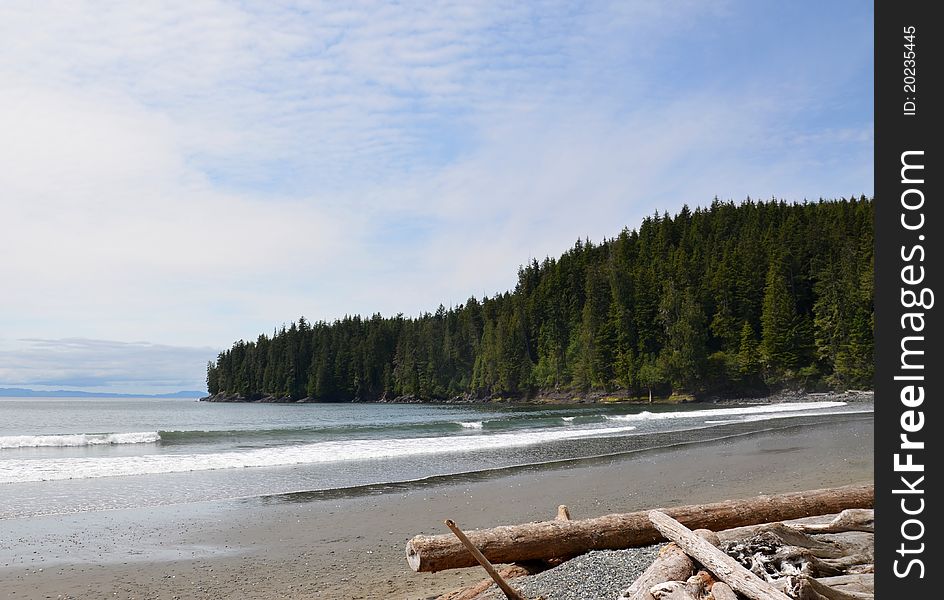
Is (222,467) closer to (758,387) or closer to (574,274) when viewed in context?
(758,387)

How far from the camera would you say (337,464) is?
1970 cm

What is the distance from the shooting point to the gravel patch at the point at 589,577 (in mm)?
5625

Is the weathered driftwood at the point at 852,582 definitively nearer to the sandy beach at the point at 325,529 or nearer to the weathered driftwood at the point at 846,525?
the weathered driftwood at the point at 846,525

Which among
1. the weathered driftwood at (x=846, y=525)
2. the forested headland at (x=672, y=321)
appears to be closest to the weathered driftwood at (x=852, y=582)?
the weathered driftwood at (x=846, y=525)

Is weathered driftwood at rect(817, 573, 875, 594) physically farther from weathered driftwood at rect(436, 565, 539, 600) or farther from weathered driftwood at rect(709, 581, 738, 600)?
weathered driftwood at rect(436, 565, 539, 600)

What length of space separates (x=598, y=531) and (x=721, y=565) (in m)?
2.00

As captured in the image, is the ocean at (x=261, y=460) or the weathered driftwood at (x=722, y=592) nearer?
the weathered driftwood at (x=722, y=592)

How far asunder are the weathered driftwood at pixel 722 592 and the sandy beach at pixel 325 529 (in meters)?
3.27

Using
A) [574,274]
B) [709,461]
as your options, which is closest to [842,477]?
[709,461]

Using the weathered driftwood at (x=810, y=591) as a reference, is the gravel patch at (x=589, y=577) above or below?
below

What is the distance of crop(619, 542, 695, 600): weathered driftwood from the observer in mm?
4844

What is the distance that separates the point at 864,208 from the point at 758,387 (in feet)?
97.9

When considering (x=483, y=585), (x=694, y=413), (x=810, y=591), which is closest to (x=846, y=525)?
(x=810, y=591)

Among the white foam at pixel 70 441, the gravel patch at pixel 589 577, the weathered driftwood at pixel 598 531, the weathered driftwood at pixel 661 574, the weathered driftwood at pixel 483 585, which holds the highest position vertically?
the weathered driftwood at pixel 661 574
